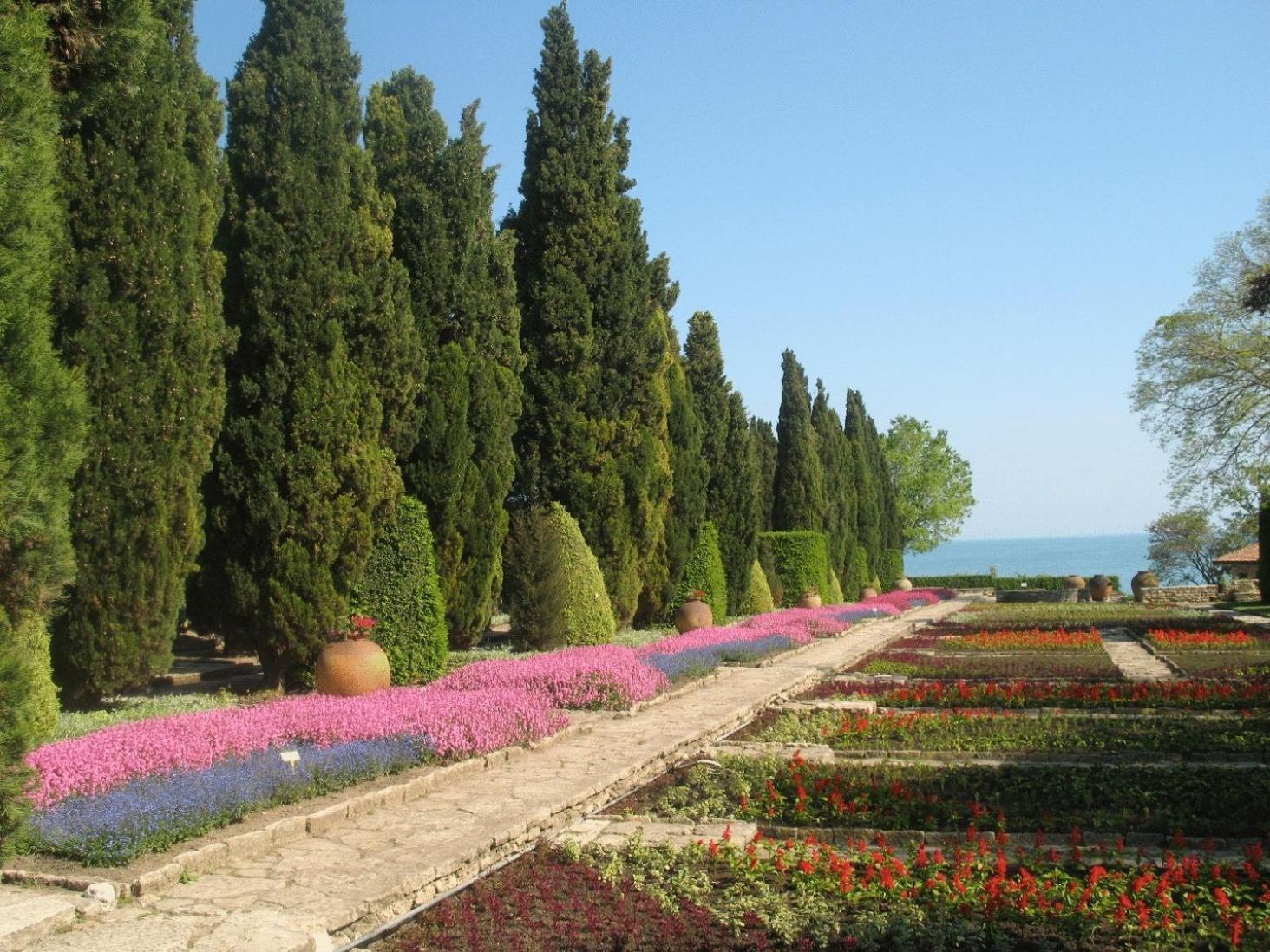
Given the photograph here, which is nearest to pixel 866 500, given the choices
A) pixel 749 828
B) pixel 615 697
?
pixel 615 697

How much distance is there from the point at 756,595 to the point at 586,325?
10195 mm

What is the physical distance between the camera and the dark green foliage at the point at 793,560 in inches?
1190

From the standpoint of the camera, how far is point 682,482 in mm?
22453

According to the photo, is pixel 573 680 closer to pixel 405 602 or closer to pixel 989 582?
pixel 405 602

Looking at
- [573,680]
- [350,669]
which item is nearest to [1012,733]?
[573,680]

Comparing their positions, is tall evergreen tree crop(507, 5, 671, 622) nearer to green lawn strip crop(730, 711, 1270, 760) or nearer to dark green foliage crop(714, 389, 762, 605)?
dark green foliage crop(714, 389, 762, 605)

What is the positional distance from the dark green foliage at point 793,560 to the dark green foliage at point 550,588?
14.0 m

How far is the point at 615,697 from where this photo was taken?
37.1ft

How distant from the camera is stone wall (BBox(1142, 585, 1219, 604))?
37875 millimetres

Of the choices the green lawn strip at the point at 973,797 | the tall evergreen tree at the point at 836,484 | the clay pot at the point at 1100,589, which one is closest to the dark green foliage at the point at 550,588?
the green lawn strip at the point at 973,797

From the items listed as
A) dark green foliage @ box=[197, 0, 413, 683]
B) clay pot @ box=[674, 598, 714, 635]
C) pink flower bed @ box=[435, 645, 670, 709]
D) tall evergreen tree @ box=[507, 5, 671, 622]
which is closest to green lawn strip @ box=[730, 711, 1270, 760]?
pink flower bed @ box=[435, 645, 670, 709]

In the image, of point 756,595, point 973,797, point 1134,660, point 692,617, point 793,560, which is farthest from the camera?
point 793,560

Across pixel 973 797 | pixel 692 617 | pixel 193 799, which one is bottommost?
pixel 973 797

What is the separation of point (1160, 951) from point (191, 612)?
13.1 metres
